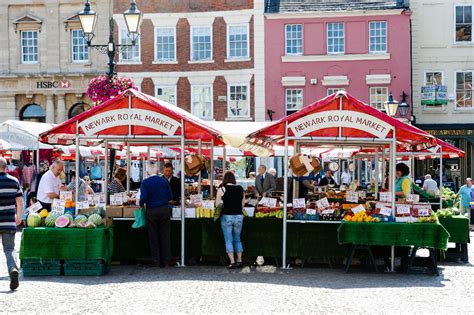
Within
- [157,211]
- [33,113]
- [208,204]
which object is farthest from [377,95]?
[157,211]

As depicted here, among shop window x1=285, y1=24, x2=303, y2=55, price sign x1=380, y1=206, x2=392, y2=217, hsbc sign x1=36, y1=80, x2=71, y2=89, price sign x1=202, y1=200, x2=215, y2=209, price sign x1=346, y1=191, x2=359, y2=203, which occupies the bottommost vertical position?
price sign x1=380, y1=206, x2=392, y2=217

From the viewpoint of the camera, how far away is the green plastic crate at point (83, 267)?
15.3m

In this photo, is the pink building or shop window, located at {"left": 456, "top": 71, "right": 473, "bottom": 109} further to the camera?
shop window, located at {"left": 456, "top": 71, "right": 473, "bottom": 109}

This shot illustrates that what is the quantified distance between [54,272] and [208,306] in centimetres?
419

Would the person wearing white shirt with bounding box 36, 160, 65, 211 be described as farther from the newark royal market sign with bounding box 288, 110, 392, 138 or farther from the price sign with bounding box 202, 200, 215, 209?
the newark royal market sign with bounding box 288, 110, 392, 138

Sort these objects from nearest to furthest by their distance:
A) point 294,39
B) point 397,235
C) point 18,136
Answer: point 397,235, point 18,136, point 294,39

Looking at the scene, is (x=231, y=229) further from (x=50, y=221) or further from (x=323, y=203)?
(x=50, y=221)

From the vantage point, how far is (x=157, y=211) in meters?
16.5

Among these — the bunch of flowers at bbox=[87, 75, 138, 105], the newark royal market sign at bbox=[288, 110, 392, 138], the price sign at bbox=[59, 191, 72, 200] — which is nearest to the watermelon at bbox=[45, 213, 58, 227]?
the price sign at bbox=[59, 191, 72, 200]

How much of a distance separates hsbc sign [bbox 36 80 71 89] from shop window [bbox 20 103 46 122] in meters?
1.15

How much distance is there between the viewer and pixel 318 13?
1596 inches

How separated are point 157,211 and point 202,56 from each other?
86.6ft

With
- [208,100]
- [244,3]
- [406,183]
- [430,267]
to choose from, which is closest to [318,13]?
[244,3]

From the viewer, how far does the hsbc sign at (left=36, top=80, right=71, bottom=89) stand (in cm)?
4338
